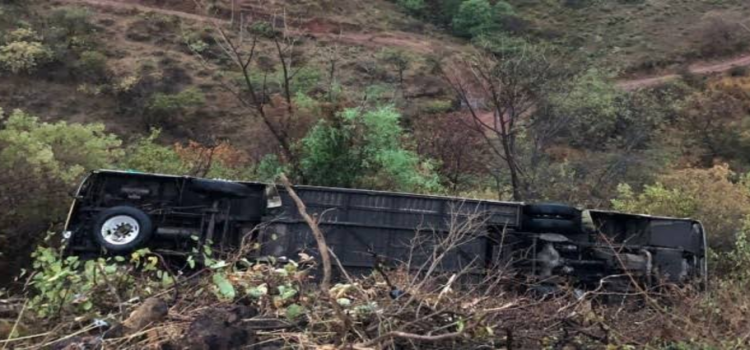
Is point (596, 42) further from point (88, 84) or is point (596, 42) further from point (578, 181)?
point (88, 84)

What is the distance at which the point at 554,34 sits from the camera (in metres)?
41.2

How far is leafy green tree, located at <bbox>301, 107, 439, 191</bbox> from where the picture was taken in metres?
13.1

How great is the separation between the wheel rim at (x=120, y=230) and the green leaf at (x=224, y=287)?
356cm

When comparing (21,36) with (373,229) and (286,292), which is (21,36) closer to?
(373,229)

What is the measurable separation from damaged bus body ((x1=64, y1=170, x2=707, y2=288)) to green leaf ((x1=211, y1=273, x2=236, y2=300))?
307 cm

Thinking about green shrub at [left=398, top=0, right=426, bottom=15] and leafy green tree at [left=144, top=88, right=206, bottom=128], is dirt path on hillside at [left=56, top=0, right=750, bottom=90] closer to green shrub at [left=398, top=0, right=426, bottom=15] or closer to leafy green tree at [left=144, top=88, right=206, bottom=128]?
green shrub at [left=398, top=0, right=426, bottom=15]

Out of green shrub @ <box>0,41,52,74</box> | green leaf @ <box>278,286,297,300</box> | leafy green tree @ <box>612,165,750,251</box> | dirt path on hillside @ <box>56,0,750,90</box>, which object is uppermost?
dirt path on hillside @ <box>56,0,750,90</box>

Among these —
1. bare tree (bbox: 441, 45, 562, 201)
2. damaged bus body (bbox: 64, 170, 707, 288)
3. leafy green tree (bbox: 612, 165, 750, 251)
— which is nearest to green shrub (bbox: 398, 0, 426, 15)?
bare tree (bbox: 441, 45, 562, 201)

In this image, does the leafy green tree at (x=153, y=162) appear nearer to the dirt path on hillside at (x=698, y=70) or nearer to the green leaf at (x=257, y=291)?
the green leaf at (x=257, y=291)

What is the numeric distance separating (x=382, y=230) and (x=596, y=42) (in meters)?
34.4

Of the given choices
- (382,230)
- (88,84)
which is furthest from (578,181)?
(88,84)

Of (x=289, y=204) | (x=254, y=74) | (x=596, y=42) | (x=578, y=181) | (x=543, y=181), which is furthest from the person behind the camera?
(x=596, y=42)

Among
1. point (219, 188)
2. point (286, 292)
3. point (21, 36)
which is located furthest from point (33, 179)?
point (21, 36)

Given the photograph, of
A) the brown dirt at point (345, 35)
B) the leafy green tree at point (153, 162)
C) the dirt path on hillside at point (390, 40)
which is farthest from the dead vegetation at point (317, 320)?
the brown dirt at point (345, 35)
